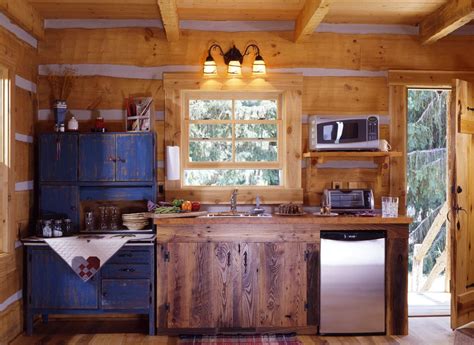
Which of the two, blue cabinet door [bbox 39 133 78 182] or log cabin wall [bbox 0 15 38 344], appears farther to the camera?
blue cabinet door [bbox 39 133 78 182]

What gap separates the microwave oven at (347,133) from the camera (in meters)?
4.46

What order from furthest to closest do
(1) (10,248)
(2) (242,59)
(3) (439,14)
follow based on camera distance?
(2) (242,59) < (3) (439,14) < (1) (10,248)

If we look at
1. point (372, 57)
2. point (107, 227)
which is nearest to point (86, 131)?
point (107, 227)

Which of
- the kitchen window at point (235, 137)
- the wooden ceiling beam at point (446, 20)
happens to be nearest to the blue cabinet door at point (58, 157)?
the kitchen window at point (235, 137)

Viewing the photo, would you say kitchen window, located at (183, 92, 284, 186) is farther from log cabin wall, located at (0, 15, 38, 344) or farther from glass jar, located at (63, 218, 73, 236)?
log cabin wall, located at (0, 15, 38, 344)

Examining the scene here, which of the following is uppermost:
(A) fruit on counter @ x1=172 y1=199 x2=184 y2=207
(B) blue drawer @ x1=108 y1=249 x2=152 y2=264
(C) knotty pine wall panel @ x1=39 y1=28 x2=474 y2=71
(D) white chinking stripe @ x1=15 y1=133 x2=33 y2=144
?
(C) knotty pine wall panel @ x1=39 y1=28 x2=474 y2=71

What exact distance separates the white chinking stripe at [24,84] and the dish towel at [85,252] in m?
1.31

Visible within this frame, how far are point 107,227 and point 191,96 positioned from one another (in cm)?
144

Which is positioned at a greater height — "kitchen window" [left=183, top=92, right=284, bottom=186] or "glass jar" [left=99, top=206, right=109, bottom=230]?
"kitchen window" [left=183, top=92, right=284, bottom=186]

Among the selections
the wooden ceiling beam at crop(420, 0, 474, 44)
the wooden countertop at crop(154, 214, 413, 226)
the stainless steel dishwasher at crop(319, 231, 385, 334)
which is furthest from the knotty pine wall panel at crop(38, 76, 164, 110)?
the wooden ceiling beam at crop(420, 0, 474, 44)

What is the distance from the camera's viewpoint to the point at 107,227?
457 centimetres

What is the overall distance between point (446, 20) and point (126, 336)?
370 centimetres

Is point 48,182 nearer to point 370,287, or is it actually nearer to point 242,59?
point 242,59

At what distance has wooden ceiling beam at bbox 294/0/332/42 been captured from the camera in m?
3.84
